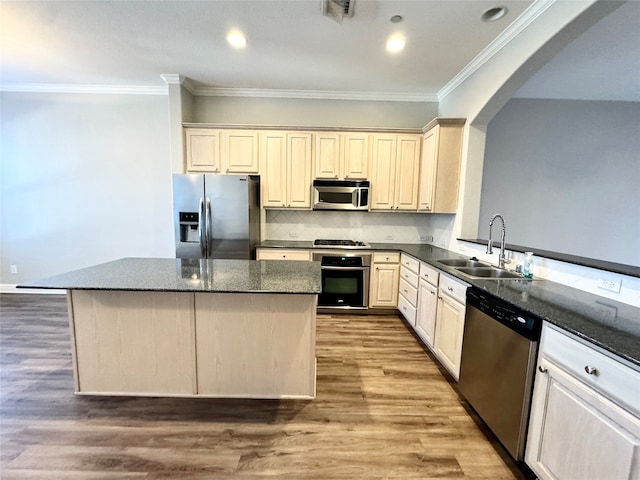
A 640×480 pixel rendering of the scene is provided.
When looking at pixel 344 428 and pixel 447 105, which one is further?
pixel 447 105

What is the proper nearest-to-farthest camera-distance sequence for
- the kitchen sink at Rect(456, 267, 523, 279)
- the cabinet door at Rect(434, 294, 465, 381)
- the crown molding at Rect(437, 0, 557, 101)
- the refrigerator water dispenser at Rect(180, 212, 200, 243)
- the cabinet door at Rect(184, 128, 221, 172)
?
the crown molding at Rect(437, 0, 557, 101), the cabinet door at Rect(434, 294, 465, 381), the kitchen sink at Rect(456, 267, 523, 279), the refrigerator water dispenser at Rect(180, 212, 200, 243), the cabinet door at Rect(184, 128, 221, 172)

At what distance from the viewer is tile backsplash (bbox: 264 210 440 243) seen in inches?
166

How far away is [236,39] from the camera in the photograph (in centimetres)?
270

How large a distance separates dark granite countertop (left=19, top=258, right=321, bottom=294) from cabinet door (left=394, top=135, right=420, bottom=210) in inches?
78.5

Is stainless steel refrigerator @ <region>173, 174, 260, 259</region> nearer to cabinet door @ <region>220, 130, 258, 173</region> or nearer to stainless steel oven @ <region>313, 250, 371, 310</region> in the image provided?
cabinet door @ <region>220, 130, 258, 173</region>

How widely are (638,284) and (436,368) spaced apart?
1.54 m

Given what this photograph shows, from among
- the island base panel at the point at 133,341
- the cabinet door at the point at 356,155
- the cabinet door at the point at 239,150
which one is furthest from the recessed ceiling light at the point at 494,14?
the island base panel at the point at 133,341

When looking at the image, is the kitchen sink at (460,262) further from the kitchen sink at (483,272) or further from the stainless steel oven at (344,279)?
the stainless steel oven at (344,279)

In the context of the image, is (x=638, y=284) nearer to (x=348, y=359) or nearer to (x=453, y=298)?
(x=453, y=298)

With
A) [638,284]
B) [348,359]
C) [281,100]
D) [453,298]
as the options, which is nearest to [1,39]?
[281,100]

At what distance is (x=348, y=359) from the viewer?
2678mm

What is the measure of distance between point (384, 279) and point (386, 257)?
0.29m

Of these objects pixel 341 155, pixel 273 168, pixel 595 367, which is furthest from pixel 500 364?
pixel 273 168

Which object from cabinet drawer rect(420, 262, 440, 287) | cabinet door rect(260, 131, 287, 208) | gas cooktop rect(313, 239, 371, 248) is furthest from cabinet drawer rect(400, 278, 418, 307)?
cabinet door rect(260, 131, 287, 208)
